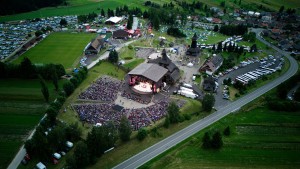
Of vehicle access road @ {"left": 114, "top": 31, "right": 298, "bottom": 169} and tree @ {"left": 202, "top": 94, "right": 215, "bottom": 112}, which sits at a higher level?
tree @ {"left": 202, "top": 94, "right": 215, "bottom": 112}

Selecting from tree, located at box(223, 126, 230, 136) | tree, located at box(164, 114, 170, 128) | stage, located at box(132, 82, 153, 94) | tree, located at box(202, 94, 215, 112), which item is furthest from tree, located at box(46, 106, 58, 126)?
tree, located at box(223, 126, 230, 136)

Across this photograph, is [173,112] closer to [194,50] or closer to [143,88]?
[143,88]

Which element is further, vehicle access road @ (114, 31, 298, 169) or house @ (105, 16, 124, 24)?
house @ (105, 16, 124, 24)

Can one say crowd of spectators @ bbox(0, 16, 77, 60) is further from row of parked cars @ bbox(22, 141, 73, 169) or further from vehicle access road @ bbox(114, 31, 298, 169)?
vehicle access road @ bbox(114, 31, 298, 169)

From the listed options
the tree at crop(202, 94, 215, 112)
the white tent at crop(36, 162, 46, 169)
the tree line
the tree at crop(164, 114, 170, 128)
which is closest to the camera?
the white tent at crop(36, 162, 46, 169)

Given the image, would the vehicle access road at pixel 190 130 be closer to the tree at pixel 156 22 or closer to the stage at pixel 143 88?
the stage at pixel 143 88

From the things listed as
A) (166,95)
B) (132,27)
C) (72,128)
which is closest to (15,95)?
(72,128)

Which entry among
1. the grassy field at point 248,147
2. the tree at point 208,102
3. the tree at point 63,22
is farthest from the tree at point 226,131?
the tree at point 63,22
